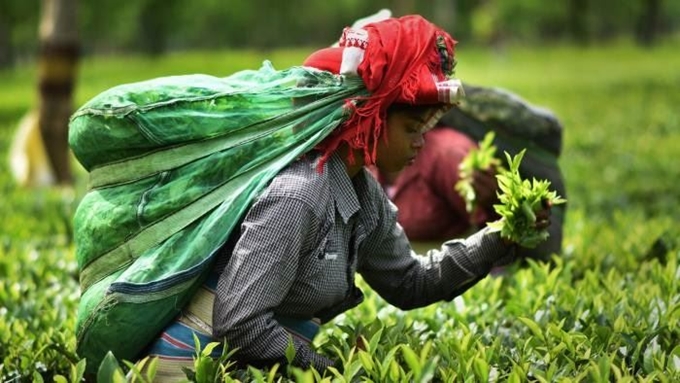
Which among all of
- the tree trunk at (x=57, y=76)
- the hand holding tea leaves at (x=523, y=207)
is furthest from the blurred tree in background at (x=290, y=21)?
the hand holding tea leaves at (x=523, y=207)

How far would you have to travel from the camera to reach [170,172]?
2.66m

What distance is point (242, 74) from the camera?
2816 mm

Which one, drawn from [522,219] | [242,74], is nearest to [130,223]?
Answer: [242,74]

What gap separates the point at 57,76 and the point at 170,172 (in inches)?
283

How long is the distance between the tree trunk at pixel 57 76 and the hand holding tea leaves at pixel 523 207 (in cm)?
714

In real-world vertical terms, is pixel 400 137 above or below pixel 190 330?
above

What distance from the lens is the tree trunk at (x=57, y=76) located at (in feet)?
30.2

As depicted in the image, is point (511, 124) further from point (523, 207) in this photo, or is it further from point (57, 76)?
point (57, 76)

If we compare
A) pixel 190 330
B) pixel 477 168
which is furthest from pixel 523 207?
pixel 477 168

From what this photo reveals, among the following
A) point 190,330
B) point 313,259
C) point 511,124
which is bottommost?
point 511,124

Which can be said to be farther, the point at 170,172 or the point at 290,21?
the point at 290,21


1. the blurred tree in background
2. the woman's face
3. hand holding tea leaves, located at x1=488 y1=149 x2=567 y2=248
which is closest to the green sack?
hand holding tea leaves, located at x1=488 y1=149 x2=567 y2=248

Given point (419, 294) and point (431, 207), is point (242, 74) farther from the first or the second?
point (431, 207)

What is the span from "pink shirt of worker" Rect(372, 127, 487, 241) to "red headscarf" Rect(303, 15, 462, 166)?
1.73 metres
